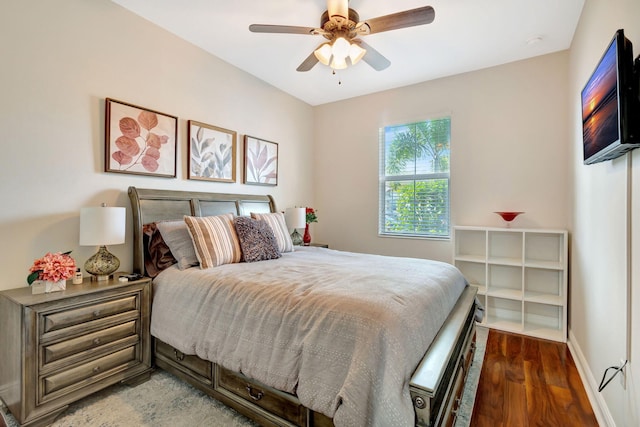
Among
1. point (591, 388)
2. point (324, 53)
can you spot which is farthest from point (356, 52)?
point (591, 388)

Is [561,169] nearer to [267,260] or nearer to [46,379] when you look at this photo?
[267,260]

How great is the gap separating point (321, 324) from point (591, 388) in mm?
2019

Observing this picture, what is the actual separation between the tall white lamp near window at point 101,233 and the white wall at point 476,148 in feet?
9.93

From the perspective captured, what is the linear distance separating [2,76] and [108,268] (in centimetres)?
138

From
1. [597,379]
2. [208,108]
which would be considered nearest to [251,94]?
[208,108]

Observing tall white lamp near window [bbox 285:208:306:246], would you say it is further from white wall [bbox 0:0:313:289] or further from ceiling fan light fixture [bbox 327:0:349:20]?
ceiling fan light fixture [bbox 327:0:349:20]

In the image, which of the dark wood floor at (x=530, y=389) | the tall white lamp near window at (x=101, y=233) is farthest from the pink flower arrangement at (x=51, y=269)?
the dark wood floor at (x=530, y=389)

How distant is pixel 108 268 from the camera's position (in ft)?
A: 7.00

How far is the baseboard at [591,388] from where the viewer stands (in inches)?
66.6

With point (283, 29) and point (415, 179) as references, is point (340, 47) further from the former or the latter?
point (415, 179)

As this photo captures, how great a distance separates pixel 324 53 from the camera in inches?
92.3

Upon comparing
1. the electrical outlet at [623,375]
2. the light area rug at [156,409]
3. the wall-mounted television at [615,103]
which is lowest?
the light area rug at [156,409]

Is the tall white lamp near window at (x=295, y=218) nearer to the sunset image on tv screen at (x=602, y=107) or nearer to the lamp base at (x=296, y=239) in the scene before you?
the lamp base at (x=296, y=239)

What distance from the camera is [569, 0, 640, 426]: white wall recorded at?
54.7 inches
